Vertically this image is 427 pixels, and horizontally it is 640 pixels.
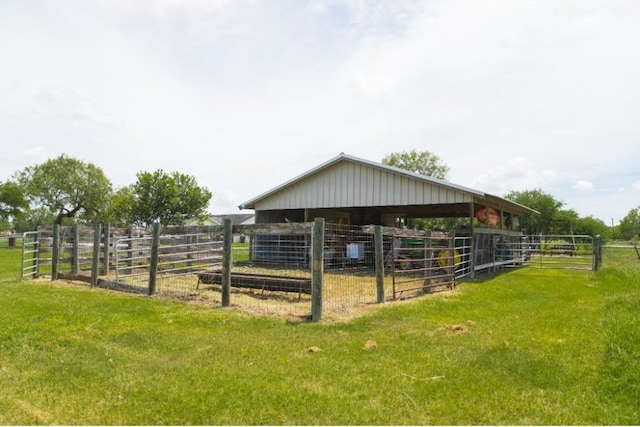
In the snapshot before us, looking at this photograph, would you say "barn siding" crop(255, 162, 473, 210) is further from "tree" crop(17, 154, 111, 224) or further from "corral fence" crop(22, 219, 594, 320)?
"tree" crop(17, 154, 111, 224)

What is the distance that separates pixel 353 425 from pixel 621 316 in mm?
5549

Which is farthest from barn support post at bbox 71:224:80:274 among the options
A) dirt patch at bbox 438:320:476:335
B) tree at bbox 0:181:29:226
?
tree at bbox 0:181:29:226

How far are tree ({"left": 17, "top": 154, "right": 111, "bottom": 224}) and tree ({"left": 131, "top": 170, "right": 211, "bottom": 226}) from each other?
2092 centimetres

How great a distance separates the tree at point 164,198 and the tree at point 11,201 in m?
23.4

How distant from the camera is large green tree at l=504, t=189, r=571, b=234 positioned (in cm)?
3847

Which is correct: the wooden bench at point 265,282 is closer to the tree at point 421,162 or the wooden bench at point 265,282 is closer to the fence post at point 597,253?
the fence post at point 597,253

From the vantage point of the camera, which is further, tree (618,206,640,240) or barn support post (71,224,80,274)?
tree (618,206,640,240)

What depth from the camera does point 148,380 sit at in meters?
4.03

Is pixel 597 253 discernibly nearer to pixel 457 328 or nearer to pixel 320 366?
pixel 457 328

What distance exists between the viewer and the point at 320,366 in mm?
4441

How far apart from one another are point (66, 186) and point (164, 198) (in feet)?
75.5

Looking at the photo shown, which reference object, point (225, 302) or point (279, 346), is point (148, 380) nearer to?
point (279, 346)

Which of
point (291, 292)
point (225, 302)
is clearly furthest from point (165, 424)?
point (291, 292)

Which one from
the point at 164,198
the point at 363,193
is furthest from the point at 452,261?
the point at 164,198
